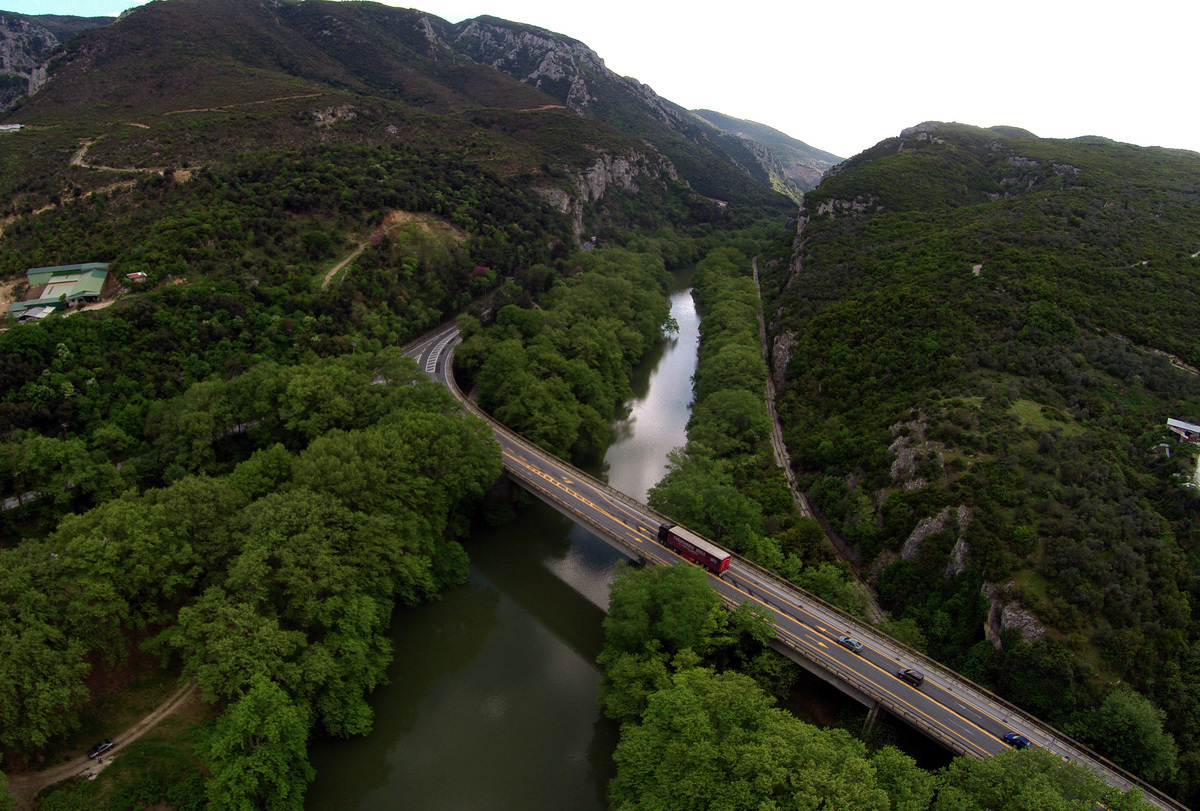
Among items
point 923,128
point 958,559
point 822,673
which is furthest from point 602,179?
point 822,673

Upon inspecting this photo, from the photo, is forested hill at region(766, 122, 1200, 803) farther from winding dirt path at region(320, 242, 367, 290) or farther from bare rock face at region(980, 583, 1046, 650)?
winding dirt path at region(320, 242, 367, 290)

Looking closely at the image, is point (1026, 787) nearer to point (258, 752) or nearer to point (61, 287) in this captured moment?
point (258, 752)

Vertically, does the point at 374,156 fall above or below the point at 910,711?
above

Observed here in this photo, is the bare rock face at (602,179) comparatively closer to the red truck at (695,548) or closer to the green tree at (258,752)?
the red truck at (695,548)

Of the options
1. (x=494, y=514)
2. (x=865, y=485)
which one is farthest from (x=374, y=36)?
(x=865, y=485)

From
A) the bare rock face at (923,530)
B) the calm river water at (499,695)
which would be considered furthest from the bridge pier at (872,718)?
the calm river water at (499,695)

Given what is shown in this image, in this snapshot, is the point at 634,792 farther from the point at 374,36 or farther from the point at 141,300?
the point at 374,36
